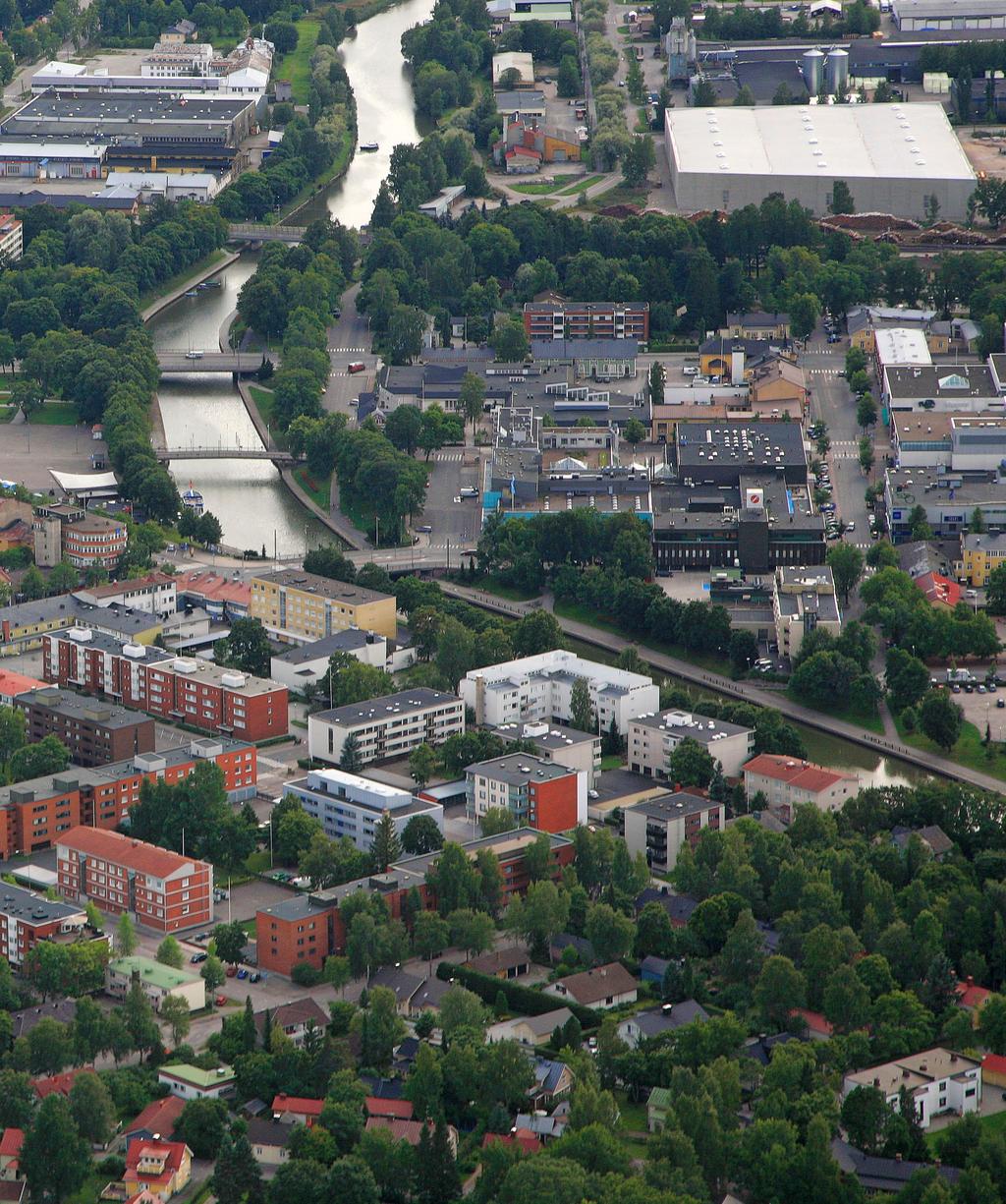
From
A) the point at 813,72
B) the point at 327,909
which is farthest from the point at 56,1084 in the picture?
the point at 813,72

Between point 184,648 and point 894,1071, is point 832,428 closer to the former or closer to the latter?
point 184,648

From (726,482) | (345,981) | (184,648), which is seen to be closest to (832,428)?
(726,482)

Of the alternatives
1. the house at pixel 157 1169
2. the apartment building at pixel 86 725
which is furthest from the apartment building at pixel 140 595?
the house at pixel 157 1169

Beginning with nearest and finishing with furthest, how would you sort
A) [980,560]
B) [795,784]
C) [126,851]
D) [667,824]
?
[126,851], [667,824], [795,784], [980,560]

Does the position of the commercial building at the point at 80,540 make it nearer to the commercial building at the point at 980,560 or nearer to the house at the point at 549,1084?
the commercial building at the point at 980,560

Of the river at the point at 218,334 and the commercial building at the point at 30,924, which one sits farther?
the river at the point at 218,334

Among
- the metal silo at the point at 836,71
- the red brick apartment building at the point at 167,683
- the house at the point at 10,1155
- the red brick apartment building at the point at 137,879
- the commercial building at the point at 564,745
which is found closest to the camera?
the house at the point at 10,1155

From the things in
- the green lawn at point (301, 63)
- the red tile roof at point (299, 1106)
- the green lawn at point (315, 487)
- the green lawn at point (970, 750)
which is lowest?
the green lawn at point (315, 487)

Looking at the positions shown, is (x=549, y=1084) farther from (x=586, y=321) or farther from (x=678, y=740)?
(x=586, y=321)
